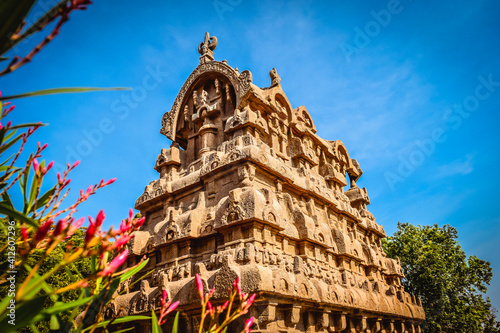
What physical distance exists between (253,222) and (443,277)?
875 inches

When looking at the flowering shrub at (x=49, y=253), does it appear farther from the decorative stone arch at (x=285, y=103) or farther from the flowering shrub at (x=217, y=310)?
the decorative stone arch at (x=285, y=103)

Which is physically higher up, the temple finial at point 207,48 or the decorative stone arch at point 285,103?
the temple finial at point 207,48

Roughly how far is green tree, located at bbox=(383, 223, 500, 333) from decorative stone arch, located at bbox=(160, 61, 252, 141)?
68.9 feet

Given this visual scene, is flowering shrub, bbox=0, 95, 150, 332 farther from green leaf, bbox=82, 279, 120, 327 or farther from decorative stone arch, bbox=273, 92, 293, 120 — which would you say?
decorative stone arch, bbox=273, 92, 293, 120

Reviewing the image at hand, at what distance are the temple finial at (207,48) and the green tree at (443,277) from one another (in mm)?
21273

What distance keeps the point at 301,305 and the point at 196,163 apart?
5.11 metres

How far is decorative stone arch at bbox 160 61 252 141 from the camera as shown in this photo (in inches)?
397

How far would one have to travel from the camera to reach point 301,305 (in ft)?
22.0

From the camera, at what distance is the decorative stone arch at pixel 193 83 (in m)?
10.1

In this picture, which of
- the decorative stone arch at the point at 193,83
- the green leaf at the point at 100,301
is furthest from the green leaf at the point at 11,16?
the decorative stone arch at the point at 193,83

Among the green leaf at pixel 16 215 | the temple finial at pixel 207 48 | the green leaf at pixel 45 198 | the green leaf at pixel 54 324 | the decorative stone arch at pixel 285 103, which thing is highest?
the temple finial at pixel 207 48

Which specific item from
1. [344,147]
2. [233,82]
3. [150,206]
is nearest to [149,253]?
[150,206]

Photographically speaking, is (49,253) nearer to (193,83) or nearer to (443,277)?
A: (193,83)

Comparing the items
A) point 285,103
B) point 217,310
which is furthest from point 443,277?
point 217,310
